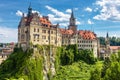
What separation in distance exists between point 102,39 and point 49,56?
11001cm

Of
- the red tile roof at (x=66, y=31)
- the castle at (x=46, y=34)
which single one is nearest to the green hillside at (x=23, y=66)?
the castle at (x=46, y=34)

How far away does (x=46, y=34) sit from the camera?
8862 centimetres

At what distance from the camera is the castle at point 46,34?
8306 centimetres

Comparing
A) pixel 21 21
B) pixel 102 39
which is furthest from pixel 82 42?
pixel 102 39

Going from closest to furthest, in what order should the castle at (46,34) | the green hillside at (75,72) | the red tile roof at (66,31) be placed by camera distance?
the green hillside at (75,72)
the castle at (46,34)
the red tile roof at (66,31)

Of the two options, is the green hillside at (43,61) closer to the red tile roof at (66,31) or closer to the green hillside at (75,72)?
the green hillside at (75,72)

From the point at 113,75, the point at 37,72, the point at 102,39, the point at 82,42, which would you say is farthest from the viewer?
the point at 102,39

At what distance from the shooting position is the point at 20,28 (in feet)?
285

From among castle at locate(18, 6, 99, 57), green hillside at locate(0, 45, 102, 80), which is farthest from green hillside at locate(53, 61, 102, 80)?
castle at locate(18, 6, 99, 57)

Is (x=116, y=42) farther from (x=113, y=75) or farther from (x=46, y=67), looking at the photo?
(x=113, y=75)

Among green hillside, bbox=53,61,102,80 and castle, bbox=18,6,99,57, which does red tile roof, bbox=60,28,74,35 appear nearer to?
castle, bbox=18,6,99,57

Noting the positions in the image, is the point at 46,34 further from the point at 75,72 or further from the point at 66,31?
the point at 66,31

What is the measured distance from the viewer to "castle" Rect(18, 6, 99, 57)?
273 ft

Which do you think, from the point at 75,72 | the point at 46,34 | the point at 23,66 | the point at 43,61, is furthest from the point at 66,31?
the point at 23,66
